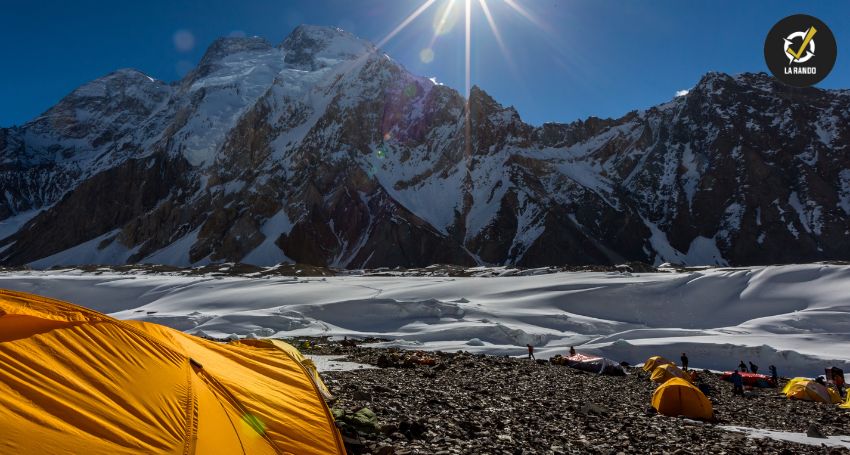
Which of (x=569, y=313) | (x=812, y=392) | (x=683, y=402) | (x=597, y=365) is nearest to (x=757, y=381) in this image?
(x=812, y=392)

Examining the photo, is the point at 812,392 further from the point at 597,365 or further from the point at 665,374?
the point at 597,365

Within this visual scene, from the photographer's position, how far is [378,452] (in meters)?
7.91

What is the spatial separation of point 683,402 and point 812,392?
9478mm

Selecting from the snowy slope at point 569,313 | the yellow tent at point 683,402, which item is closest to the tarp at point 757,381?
the snowy slope at point 569,313

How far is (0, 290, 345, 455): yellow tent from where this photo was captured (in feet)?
17.2

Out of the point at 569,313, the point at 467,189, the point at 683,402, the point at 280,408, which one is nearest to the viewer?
the point at 280,408

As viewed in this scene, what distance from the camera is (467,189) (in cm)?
17200

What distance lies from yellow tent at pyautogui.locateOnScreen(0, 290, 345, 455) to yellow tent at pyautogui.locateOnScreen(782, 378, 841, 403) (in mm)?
19982

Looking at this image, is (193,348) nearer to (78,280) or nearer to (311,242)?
(78,280)

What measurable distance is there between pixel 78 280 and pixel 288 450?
79.1m

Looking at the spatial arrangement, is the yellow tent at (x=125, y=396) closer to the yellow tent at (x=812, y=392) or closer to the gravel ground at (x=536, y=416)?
the gravel ground at (x=536, y=416)

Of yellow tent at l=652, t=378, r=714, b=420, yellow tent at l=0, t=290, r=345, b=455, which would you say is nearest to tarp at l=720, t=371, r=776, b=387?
yellow tent at l=652, t=378, r=714, b=420

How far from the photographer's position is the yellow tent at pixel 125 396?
524 cm

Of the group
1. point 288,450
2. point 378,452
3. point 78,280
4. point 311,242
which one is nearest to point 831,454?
point 378,452
